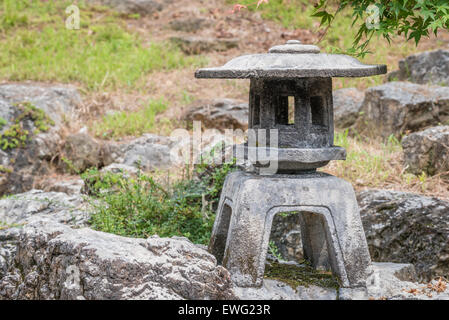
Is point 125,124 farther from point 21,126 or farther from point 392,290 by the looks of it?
point 392,290

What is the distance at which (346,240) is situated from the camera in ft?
11.0

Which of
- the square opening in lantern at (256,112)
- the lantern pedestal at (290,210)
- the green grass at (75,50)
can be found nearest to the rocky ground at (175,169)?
the lantern pedestal at (290,210)

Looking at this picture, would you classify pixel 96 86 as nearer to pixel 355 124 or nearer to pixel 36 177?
pixel 36 177

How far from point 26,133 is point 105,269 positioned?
507 cm

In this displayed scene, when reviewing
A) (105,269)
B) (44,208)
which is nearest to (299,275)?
(105,269)

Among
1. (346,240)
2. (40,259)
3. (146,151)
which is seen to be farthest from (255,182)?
(146,151)

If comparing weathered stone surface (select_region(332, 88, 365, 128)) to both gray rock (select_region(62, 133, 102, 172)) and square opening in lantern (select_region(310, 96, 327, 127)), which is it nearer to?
gray rock (select_region(62, 133, 102, 172))

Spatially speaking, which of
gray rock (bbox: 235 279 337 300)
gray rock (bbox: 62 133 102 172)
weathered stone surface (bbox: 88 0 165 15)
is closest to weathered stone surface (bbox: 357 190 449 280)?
gray rock (bbox: 235 279 337 300)

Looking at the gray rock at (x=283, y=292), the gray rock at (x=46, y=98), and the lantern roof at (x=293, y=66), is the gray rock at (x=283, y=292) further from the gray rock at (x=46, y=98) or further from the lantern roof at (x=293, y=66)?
the gray rock at (x=46, y=98)

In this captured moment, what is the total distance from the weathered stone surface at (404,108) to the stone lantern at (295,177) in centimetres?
347

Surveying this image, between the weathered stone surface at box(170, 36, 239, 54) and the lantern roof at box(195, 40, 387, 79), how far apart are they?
702cm

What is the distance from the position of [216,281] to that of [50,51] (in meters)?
7.98

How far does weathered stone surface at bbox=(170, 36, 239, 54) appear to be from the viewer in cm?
1025

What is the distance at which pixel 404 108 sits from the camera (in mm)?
6582
